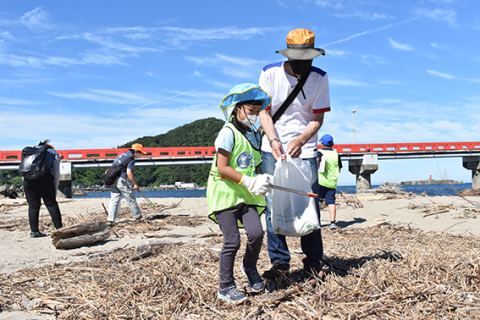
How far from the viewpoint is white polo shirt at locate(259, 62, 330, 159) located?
10.1ft

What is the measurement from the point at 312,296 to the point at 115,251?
322cm

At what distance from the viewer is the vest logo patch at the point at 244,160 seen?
271cm

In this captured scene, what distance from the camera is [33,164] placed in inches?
249

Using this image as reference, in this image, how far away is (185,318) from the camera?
2494 mm

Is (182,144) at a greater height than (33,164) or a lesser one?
greater

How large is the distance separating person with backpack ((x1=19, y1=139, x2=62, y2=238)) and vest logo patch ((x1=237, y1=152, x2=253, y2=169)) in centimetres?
508

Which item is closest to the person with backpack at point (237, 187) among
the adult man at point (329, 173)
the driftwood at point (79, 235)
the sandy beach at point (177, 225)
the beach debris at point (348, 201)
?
the sandy beach at point (177, 225)

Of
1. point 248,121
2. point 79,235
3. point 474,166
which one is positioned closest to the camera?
point 248,121

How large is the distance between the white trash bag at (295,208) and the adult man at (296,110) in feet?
0.74

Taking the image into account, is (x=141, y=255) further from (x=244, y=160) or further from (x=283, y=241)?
(x=244, y=160)

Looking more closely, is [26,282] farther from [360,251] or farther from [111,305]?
[360,251]

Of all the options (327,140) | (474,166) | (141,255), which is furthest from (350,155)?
(141,255)

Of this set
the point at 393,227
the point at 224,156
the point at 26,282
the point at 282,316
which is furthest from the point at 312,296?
the point at 393,227

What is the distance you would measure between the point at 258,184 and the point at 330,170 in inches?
198
